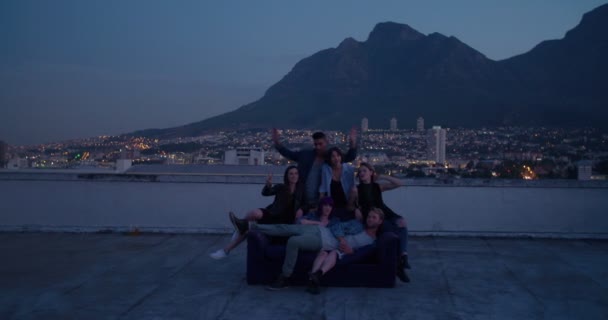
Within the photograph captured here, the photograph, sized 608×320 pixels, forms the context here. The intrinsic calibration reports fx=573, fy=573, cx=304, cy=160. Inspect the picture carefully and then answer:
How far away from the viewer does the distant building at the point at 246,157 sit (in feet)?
40.9

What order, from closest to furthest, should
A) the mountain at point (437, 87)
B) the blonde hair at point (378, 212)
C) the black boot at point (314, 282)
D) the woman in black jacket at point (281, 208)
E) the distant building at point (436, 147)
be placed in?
1. the black boot at point (314, 282)
2. the blonde hair at point (378, 212)
3. the woman in black jacket at point (281, 208)
4. the distant building at point (436, 147)
5. the mountain at point (437, 87)

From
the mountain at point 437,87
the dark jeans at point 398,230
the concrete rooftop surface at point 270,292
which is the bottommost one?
the concrete rooftop surface at point 270,292

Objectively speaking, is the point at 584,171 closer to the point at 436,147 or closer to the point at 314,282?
the point at 314,282

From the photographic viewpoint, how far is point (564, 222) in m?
8.05

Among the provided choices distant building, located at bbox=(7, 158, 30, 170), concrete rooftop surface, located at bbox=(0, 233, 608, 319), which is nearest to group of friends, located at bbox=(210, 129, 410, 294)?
concrete rooftop surface, located at bbox=(0, 233, 608, 319)

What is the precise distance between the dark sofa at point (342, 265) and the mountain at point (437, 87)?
20.8 meters

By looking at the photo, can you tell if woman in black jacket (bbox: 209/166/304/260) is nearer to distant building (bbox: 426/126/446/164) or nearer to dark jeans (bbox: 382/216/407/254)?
dark jeans (bbox: 382/216/407/254)

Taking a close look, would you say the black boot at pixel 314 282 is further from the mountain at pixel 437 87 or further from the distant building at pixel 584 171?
the mountain at pixel 437 87

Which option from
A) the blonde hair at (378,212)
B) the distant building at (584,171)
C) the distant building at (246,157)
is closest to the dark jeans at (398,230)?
the blonde hair at (378,212)

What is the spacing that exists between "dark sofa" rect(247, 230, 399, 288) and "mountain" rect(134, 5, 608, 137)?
2078 centimetres

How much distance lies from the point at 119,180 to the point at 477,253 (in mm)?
5216

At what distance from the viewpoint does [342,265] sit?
17.1 ft

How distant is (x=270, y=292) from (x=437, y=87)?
33.1 m

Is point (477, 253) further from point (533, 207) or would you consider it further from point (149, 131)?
point (149, 131)
